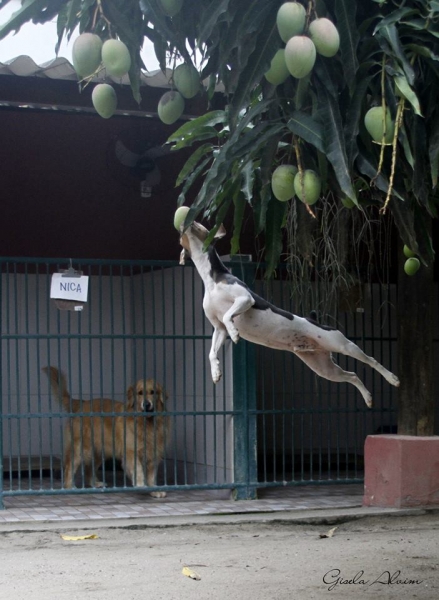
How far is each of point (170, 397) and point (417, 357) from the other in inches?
123

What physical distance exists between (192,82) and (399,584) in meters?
3.69

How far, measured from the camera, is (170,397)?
1060 centimetres

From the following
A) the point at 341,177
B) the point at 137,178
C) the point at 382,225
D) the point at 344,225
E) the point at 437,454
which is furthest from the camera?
the point at 137,178

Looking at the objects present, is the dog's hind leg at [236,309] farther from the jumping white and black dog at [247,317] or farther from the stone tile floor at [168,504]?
the stone tile floor at [168,504]

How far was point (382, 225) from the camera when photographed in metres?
9.41

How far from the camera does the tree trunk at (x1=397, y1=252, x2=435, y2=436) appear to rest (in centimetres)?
864

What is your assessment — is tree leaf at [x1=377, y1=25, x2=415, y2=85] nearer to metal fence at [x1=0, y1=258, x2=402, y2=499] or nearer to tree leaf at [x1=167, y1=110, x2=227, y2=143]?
tree leaf at [x1=167, y1=110, x2=227, y2=143]

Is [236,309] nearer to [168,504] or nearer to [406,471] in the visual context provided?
[406,471]

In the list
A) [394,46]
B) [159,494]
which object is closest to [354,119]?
[394,46]

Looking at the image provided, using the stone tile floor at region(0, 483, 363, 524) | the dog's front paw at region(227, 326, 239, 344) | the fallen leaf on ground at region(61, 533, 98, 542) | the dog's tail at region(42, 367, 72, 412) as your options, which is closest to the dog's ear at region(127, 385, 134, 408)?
the dog's tail at region(42, 367, 72, 412)

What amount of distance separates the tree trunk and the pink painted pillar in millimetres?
237

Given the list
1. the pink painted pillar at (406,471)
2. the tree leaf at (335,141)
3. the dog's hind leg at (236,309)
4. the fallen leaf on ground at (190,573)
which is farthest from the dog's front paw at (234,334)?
the pink painted pillar at (406,471)

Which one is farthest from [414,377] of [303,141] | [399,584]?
[303,141]

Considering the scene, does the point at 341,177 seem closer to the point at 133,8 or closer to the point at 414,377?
the point at 133,8
